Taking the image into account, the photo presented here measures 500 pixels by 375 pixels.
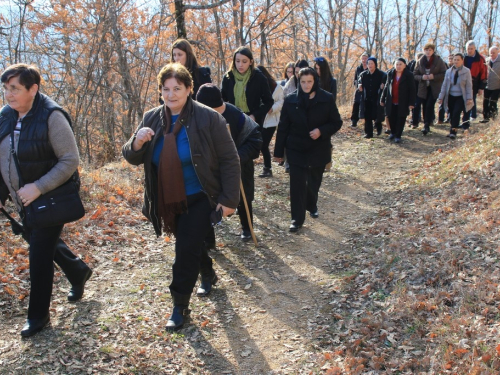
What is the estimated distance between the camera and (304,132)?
6.40 m

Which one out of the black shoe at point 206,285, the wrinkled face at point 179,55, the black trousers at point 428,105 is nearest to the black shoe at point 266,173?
the wrinkled face at point 179,55

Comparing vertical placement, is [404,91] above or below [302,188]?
above

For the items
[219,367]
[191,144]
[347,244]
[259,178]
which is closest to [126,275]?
[219,367]

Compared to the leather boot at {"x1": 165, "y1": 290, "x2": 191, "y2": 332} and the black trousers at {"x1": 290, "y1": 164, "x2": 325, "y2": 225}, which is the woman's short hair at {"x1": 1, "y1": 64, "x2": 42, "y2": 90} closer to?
the leather boot at {"x1": 165, "y1": 290, "x2": 191, "y2": 332}

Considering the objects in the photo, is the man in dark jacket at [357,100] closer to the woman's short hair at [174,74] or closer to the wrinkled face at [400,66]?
the wrinkled face at [400,66]

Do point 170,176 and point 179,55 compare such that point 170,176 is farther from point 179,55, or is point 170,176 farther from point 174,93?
point 179,55

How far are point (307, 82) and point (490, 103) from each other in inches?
377

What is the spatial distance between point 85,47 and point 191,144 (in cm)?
1095

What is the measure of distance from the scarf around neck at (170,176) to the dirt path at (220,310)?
1.21 m

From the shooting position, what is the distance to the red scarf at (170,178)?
3680mm

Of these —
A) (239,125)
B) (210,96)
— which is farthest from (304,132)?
(210,96)

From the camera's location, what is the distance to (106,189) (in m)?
8.00

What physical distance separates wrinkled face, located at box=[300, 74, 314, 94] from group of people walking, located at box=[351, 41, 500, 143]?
20.2 feet

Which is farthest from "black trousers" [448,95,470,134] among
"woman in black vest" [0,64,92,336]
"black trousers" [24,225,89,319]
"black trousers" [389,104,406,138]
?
"black trousers" [24,225,89,319]
